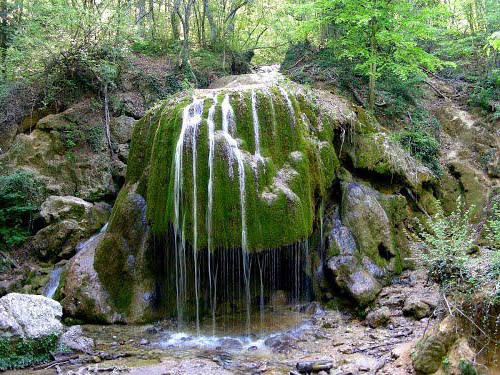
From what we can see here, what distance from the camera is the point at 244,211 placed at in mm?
8070

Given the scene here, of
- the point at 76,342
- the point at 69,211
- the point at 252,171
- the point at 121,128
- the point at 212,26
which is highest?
the point at 212,26

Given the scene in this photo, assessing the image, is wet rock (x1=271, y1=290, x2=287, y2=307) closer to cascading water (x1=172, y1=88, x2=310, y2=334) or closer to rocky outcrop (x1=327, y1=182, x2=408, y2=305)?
cascading water (x1=172, y1=88, x2=310, y2=334)

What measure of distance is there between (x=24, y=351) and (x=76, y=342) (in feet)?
2.62

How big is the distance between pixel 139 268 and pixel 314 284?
3797mm

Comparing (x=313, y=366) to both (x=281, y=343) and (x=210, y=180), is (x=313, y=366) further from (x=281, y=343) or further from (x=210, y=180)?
(x=210, y=180)

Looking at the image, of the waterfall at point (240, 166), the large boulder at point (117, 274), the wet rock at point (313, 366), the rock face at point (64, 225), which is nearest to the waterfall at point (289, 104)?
the waterfall at point (240, 166)

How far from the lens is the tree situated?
1126cm

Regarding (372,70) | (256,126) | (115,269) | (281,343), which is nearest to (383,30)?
(372,70)

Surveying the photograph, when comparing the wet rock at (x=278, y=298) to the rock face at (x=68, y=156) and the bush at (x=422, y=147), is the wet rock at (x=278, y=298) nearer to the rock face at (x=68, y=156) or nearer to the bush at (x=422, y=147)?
the bush at (x=422, y=147)

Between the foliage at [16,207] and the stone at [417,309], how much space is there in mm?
8958

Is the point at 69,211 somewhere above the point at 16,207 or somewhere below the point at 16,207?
below

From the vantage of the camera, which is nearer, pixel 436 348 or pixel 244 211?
pixel 436 348

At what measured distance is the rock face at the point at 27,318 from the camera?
6.89 meters

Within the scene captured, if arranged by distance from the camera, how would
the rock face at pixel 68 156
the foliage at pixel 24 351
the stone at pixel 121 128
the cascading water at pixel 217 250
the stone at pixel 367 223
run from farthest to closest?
the stone at pixel 121 128 < the rock face at pixel 68 156 < the stone at pixel 367 223 < the cascading water at pixel 217 250 < the foliage at pixel 24 351
